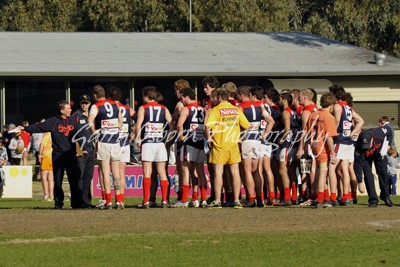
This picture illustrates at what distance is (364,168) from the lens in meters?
21.5

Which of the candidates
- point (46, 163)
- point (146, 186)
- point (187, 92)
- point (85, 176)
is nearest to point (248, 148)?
point (187, 92)

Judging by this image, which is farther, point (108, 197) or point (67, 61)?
point (67, 61)

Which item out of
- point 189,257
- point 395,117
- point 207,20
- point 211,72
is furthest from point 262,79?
point 189,257

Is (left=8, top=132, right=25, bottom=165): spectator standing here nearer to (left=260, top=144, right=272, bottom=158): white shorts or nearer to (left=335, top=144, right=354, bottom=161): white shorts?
(left=260, top=144, right=272, bottom=158): white shorts

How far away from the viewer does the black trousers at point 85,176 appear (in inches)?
831

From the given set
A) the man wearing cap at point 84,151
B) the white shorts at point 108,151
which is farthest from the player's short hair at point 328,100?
the man wearing cap at point 84,151

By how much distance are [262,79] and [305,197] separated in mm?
19779

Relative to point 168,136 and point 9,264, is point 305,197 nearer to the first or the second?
point 168,136

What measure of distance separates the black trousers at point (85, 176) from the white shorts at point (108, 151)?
146 centimetres

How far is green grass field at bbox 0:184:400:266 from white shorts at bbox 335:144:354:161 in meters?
1.26

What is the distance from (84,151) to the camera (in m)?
21.0

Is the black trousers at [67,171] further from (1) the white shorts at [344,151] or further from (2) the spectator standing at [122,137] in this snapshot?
(1) the white shorts at [344,151]

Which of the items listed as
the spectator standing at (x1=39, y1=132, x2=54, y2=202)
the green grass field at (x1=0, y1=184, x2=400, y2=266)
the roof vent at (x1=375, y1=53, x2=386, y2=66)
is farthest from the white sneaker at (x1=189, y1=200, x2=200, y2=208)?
the roof vent at (x1=375, y1=53, x2=386, y2=66)

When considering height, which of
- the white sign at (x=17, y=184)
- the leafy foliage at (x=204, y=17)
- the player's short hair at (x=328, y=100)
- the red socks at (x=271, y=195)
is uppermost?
the leafy foliage at (x=204, y=17)
